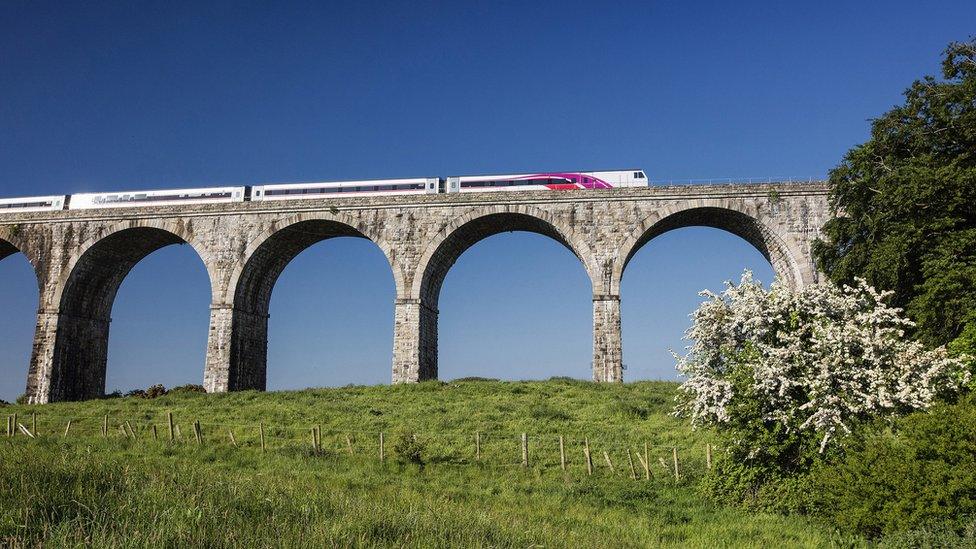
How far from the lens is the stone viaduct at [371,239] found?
34406 mm

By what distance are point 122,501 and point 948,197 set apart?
23.9 m

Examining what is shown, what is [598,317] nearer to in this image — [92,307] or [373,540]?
[373,540]

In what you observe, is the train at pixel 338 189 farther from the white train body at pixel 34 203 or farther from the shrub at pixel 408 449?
the shrub at pixel 408 449

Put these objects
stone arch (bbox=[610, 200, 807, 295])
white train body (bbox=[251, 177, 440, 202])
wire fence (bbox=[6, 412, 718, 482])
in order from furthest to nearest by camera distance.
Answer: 1. white train body (bbox=[251, 177, 440, 202])
2. stone arch (bbox=[610, 200, 807, 295])
3. wire fence (bbox=[6, 412, 718, 482])

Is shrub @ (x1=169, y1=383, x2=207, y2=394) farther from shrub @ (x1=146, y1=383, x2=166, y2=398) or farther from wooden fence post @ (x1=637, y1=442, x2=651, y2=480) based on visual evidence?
wooden fence post @ (x1=637, y1=442, x2=651, y2=480)

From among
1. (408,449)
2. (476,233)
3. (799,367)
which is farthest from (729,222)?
(408,449)

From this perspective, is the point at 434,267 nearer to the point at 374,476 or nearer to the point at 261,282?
the point at 261,282

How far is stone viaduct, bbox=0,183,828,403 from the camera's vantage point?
34.4 m

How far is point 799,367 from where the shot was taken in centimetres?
1527

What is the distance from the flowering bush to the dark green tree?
651 centimetres

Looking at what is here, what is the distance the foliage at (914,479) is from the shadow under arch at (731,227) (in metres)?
21.5

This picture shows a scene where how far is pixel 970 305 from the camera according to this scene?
2069cm

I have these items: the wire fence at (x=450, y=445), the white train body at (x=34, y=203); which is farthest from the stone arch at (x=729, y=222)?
the white train body at (x=34, y=203)

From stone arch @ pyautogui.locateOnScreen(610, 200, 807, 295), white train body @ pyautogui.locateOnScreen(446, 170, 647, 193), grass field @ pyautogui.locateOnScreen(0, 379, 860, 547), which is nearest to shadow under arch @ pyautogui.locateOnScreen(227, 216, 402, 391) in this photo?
grass field @ pyautogui.locateOnScreen(0, 379, 860, 547)
